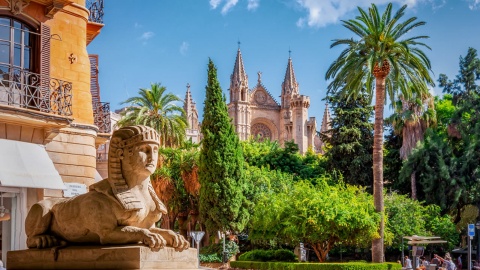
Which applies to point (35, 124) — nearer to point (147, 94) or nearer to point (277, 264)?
point (277, 264)

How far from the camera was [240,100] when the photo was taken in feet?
397

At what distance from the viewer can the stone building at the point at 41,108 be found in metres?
17.0

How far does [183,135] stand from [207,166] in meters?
6.94

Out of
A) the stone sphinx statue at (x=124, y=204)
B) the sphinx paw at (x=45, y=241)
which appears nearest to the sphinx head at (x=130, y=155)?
the stone sphinx statue at (x=124, y=204)

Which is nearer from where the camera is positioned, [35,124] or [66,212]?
[66,212]

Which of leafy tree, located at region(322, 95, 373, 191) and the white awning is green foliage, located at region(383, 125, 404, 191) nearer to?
leafy tree, located at region(322, 95, 373, 191)

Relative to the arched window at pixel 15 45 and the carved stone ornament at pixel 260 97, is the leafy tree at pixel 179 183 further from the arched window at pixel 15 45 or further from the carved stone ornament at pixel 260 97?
the carved stone ornament at pixel 260 97

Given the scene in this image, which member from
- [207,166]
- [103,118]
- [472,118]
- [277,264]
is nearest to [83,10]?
[103,118]

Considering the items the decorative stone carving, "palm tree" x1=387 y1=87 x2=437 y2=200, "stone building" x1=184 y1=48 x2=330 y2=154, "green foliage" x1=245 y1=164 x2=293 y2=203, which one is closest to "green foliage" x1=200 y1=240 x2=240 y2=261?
"green foliage" x1=245 y1=164 x2=293 y2=203

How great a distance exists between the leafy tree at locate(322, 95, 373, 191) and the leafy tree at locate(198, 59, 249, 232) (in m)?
12.8

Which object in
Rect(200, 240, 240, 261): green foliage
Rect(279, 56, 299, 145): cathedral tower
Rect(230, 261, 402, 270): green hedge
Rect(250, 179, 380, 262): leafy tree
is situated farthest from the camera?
Rect(279, 56, 299, 145): cathedral tower

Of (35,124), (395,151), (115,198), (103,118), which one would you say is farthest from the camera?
(395,151)

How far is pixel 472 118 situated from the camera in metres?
48.1

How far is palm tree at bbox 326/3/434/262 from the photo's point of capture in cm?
3462
